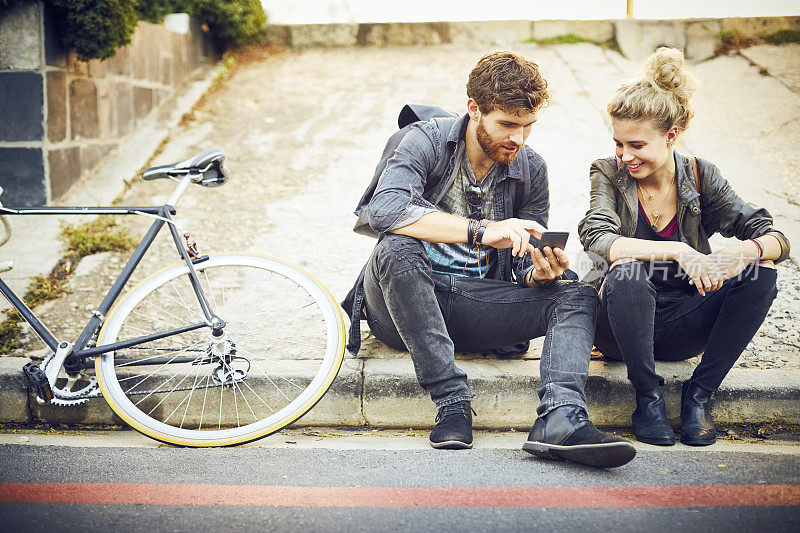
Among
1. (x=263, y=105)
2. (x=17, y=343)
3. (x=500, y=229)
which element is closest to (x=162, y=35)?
(x=263, y=105)

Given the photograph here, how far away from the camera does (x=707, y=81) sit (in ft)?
24.7

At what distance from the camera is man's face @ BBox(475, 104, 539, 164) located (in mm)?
2910

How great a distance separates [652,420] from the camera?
9.43ft

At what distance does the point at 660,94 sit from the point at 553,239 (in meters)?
0.84

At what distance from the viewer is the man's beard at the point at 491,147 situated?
2.98 metres

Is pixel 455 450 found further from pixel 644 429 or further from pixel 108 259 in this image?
pixel 108 259

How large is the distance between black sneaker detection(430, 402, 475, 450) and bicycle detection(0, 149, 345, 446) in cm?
50

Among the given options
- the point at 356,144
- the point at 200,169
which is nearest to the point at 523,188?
the point at 200,169

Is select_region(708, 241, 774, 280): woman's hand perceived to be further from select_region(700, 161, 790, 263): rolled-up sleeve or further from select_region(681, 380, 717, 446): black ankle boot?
select_region(681, 380, 717, 446): black ankle boot

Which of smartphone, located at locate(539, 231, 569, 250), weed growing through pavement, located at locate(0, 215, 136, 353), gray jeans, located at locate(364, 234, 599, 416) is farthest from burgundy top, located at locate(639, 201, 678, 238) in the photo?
weed growing through pavement, located at locate(0, 215, 136, 353)

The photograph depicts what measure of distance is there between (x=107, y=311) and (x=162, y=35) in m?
5.05

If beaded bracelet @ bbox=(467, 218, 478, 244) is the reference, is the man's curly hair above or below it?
above

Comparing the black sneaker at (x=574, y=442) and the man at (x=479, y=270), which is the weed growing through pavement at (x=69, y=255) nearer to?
the man at (x=479, y=270)

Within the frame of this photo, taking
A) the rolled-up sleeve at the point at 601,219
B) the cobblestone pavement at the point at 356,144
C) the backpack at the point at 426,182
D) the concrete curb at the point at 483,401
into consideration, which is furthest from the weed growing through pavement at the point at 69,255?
the rolled-up sleeve at the point at 601,219
